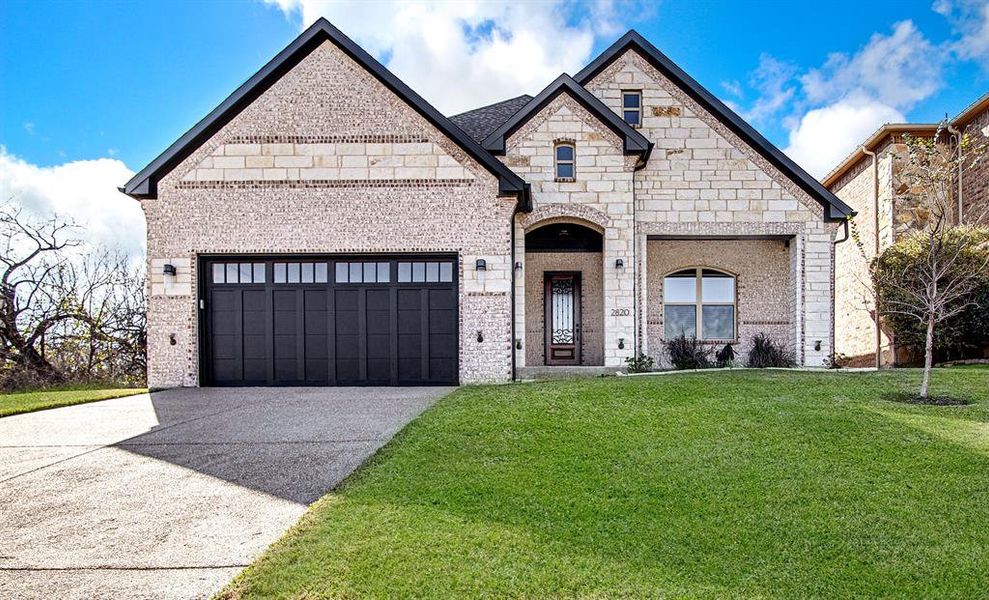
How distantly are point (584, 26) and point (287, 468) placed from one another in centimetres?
1291

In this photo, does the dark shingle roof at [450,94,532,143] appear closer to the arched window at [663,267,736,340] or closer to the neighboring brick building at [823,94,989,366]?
the arched window at [663,267,736,340]

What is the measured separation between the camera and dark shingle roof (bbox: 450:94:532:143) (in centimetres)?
1314

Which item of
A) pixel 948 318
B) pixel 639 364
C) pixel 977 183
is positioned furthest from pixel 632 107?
pixel 977 183

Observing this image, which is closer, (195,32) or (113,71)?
(195,32)

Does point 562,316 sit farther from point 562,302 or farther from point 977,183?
point 977,183

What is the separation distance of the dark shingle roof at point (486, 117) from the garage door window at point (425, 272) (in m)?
3.94

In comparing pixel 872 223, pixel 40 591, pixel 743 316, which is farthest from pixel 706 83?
pixel 40 591

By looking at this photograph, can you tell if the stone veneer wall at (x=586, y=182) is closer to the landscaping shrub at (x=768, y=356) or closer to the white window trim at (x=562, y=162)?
the white window trim at (x=562, y=162)

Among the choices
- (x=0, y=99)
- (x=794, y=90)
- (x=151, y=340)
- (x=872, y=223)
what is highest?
(x=794, y=90)

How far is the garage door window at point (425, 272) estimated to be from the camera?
10.2 meters

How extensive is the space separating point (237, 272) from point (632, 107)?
9.23 meters

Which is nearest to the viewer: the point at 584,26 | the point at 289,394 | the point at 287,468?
the point at 287,468

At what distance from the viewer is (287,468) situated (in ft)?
15.6

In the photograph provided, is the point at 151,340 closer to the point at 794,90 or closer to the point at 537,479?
the point at 537,479
